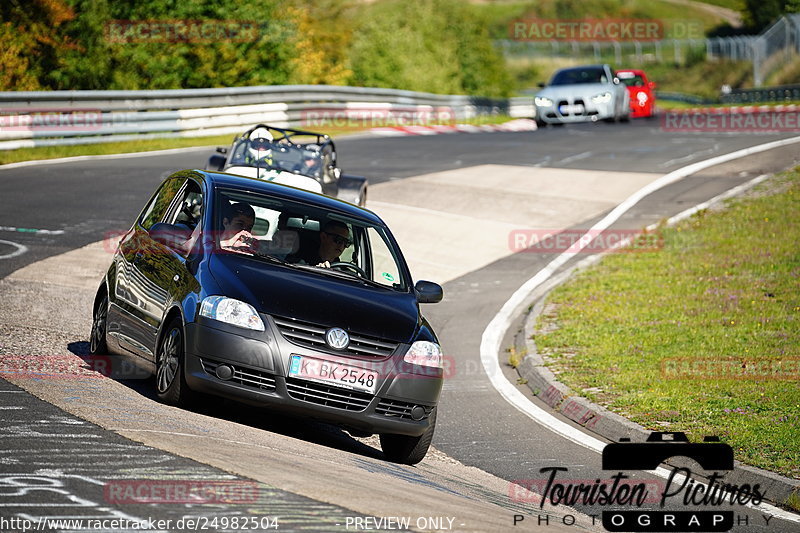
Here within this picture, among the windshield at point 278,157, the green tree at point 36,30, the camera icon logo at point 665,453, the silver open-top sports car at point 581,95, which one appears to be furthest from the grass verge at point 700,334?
the green tree at point 36,30

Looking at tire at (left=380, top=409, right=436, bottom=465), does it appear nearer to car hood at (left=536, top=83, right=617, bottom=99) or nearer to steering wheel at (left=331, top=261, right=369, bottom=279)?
steering wheel at (left=331, top=261, right=369, bottom=279)

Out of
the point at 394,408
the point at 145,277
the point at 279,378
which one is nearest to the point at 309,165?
the point at 145,277

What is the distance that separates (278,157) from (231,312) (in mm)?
8784

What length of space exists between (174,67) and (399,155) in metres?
12.5

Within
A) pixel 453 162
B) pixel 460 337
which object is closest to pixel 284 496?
pixel 460 337

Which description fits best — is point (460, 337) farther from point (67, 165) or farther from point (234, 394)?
point (67, 165)

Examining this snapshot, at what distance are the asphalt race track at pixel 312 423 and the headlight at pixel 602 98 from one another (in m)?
7.28

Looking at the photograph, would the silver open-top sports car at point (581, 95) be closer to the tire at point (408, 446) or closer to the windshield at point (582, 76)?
the windshield at point (582, 76)

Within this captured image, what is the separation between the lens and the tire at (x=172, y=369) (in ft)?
25.0

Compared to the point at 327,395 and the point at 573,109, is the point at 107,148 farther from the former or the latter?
the point at 327,395

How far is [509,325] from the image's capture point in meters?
14.1

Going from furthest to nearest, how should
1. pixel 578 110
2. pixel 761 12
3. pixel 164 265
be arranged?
1. pixel 761 12
2. pixel 578 110
3. pixel 164 265

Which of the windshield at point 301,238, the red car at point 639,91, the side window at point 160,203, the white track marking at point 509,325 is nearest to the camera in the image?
the windshield at point 301,238

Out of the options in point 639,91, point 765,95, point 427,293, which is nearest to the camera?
point 427,293
